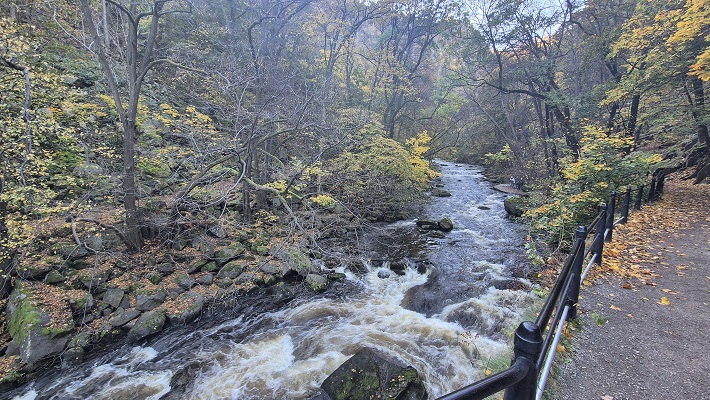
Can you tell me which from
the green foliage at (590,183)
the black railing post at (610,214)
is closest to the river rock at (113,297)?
the black railing post at (610,214)

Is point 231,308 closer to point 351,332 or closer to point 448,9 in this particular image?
point 351,332

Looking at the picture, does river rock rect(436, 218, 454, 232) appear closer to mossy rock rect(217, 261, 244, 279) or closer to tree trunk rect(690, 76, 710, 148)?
mossy rock rect(217, 261, 244, 279)

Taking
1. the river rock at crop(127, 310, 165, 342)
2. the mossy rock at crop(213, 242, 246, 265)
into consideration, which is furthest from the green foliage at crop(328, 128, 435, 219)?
the river rock at crop(127, 310, 165, 342)

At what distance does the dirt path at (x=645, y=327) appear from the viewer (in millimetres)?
2541

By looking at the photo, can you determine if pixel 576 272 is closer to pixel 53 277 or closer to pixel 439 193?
pixel 53 277

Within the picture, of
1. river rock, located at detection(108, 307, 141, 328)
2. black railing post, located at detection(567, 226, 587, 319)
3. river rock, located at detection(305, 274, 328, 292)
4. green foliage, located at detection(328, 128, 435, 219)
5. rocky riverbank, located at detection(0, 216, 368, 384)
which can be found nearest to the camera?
black railing post, located at detection(567, 226, 587, 319)

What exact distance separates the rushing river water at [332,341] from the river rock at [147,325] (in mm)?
245

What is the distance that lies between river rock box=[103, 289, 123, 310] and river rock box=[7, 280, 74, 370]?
2.19 ft

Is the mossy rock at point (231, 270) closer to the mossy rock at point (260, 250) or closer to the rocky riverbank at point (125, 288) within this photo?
the rocky riverbank at point (125, 288)

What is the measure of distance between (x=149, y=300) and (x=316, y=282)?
4.01 m

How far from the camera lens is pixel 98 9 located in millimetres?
13383

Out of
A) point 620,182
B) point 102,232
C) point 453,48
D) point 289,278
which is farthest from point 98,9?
point 620,182

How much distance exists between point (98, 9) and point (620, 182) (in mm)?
21239

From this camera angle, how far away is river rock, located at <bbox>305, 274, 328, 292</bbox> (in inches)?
339
